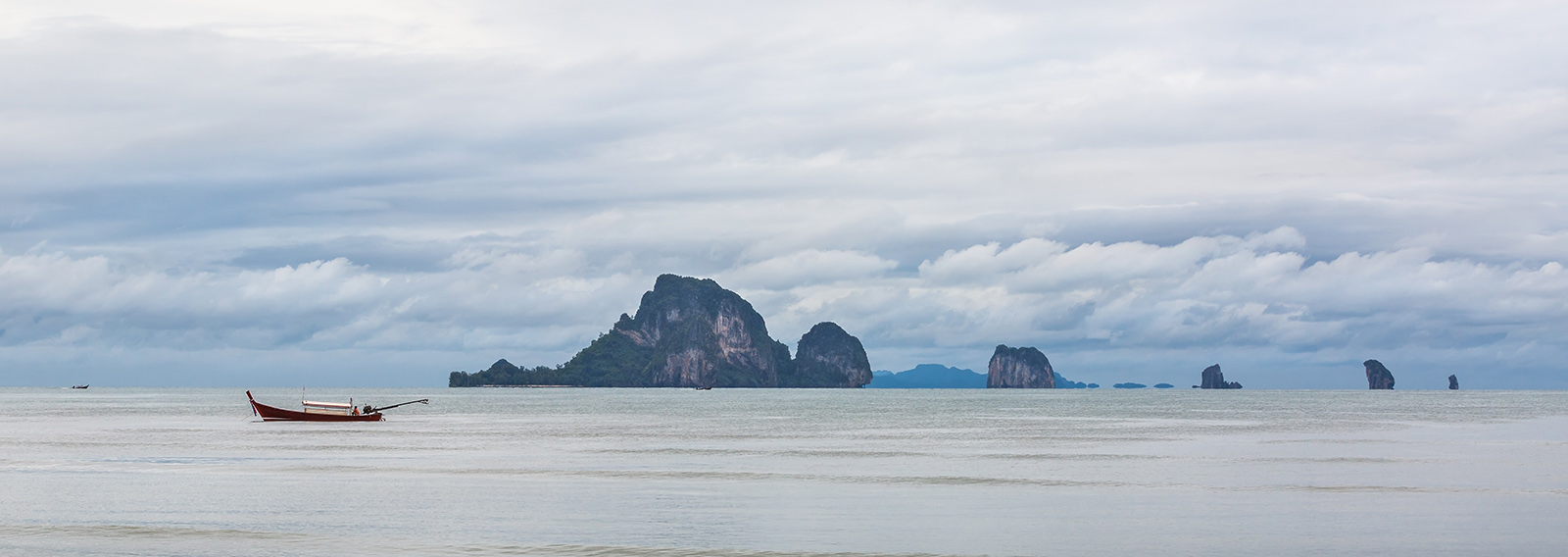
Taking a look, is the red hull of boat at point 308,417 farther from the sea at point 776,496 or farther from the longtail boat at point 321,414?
the sea at point 776,496

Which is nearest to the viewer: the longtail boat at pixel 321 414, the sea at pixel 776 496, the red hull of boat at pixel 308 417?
the sea at pixel 776 496

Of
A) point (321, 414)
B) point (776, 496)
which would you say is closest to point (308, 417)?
point (321, 414)

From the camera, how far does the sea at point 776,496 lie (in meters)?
32.9

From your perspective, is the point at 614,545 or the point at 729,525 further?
the point at 729,525

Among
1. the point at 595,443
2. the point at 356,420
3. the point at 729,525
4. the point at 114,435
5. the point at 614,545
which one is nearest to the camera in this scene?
the point at 614,545

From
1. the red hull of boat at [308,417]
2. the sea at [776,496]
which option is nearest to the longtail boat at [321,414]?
the red hull of boat at [308,417]

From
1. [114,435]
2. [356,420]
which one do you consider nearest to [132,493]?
[114,435]

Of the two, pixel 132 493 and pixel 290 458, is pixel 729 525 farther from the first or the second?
pixel 290 458

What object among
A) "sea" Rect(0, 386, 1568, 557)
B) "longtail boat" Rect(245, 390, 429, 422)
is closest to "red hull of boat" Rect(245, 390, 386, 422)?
"longtail boat" Rect(245, 390, 429, 422)

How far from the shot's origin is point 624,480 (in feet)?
166

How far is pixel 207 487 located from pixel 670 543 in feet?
74.6

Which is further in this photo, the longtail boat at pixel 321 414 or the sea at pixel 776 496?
the longtail boat at pixel 321 414

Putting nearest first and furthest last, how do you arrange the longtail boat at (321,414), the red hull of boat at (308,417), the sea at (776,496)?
the sea at (776,496) < the red hull of boat at (308,417) < the longtail boat at (321,414)

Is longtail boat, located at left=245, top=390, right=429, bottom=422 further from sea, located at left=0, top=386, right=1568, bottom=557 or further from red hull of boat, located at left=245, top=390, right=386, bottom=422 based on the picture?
sea, located at left=0, top=386, right=1568, bottom=557
